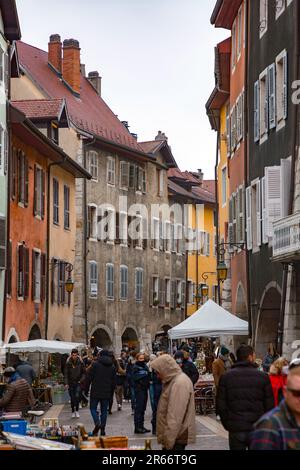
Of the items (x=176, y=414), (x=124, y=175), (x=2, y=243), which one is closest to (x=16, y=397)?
(x=176, y=414)

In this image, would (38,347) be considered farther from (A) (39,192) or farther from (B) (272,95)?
(A) (39,192)

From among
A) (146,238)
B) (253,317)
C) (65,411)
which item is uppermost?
(146,238)

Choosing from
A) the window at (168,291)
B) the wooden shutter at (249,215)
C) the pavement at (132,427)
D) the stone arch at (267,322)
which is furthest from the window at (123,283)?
the stone arch at (267,322)

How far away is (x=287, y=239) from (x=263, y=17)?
354 inches

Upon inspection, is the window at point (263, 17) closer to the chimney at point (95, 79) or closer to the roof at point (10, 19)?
the roof at point (10, 19)

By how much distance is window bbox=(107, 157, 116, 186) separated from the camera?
6106cm

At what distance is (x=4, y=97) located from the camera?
124 feet

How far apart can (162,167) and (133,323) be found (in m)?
9.60

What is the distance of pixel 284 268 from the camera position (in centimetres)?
2752

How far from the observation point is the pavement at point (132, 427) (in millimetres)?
19944

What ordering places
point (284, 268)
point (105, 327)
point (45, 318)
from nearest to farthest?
point (284, 268) → point (45, 318) → point (105, 327)

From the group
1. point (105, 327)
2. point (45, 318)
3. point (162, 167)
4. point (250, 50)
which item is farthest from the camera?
point (162, 167)
